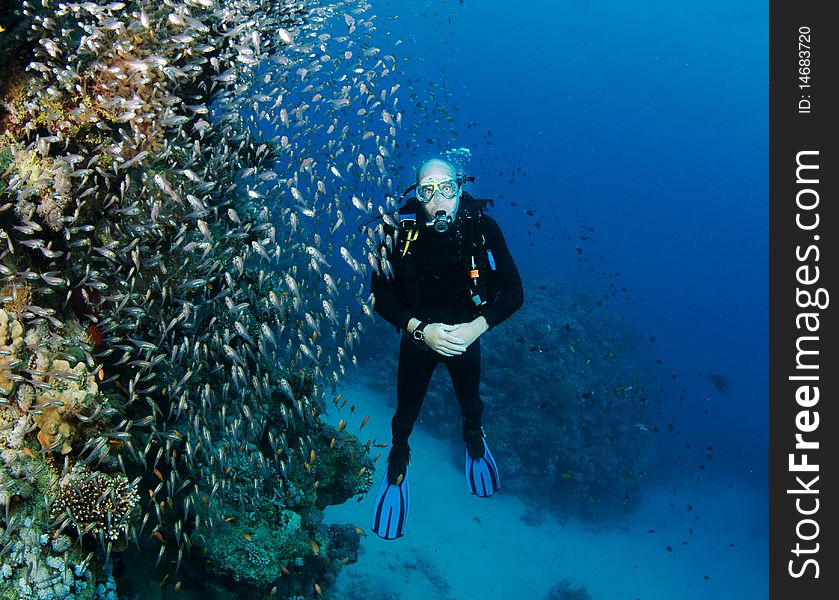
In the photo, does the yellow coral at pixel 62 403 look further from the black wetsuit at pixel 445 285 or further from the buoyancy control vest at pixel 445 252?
the buoyancy control vest at pixel 445 252

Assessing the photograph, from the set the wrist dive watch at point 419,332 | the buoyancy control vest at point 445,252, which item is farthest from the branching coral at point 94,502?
the buoyancy control vest at point 445,252

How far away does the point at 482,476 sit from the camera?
655 cm

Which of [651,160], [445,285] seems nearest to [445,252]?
[445,285]

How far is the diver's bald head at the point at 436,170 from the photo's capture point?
526 centimetres

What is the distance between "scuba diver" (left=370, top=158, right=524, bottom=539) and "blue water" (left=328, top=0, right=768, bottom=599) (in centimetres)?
2519

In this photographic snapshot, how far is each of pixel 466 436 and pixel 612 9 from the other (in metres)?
134

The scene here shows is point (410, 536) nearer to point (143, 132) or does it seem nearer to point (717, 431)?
point (143, 132)

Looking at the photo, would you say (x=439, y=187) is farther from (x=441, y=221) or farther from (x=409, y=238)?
(x=409, y=238)

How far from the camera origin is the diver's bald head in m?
5.26

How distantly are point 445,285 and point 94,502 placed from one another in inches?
161

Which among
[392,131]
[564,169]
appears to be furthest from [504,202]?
[392,131]

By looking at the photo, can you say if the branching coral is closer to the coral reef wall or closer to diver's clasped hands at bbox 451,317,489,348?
the coral reef wall

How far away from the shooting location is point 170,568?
5559 mm

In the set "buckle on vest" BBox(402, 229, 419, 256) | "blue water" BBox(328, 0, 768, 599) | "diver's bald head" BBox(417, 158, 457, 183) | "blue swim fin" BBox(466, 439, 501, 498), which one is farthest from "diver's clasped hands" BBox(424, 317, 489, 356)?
"blue water" BBox(328, 0, 768, 599)
